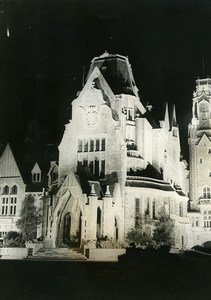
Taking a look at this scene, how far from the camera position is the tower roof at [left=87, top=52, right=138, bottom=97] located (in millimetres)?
13406

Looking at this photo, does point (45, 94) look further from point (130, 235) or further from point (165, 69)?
point (130, 235)

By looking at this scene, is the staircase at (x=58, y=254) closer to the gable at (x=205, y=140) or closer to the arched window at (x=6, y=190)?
the arched window at (x=6, y=190)

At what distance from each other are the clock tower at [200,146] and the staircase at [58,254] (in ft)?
10.4

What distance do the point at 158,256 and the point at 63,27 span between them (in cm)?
586

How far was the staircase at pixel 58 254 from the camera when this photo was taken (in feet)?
39.6

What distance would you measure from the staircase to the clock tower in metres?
3.18

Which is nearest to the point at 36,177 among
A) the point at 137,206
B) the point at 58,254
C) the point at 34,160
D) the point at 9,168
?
the point at 34,160

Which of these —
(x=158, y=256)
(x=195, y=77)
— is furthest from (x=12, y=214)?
(x=195, y=77)

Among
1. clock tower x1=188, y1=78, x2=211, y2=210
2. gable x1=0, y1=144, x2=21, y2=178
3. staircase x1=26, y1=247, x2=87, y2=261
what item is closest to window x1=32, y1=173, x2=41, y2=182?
gable x1=0, y1=144, x2=21, y2=178

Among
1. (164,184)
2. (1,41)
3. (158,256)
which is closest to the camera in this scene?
(158,256)

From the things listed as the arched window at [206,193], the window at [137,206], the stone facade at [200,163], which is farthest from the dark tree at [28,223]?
the arched window at [206,193]

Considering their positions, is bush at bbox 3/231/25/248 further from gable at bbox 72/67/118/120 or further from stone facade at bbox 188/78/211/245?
stone facade at bbox 188/78/211/245

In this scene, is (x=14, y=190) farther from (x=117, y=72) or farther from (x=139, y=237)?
(x=117, y=72)

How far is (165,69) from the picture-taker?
12.4 meters
